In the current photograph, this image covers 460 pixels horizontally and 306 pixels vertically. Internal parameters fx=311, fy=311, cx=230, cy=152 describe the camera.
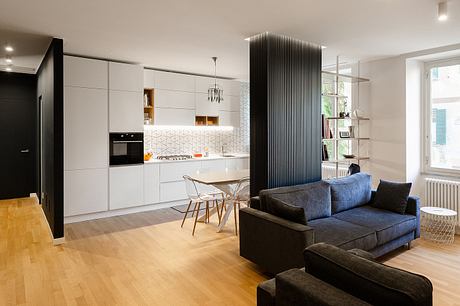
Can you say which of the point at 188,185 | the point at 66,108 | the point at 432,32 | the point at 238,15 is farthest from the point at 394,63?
the point at 66,108

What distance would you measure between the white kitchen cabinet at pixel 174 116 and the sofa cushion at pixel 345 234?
145 inches

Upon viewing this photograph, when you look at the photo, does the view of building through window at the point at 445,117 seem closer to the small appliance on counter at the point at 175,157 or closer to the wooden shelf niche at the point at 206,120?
the wooden shelf niche at the point at 206,120

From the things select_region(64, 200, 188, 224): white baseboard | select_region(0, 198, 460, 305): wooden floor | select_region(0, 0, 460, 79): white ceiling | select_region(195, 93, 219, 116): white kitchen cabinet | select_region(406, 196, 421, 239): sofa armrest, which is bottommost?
select_region(0, 198, 460, 305): wooden floor

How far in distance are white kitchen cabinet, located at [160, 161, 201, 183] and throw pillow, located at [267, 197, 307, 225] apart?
10.4 ft

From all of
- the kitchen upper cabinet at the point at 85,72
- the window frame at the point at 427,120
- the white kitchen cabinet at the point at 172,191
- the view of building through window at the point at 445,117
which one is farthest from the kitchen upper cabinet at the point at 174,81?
the view of building through window at the point at 445,117

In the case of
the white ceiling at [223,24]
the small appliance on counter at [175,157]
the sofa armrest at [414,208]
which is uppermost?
the white ceiling at [223,24]

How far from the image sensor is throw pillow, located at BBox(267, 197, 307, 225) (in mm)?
2857

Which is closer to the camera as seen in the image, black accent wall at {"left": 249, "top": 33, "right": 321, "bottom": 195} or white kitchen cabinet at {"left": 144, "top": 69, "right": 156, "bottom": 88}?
black accent wall at {"left": 249, "top": 33, "right": 321, "bottom": 195}

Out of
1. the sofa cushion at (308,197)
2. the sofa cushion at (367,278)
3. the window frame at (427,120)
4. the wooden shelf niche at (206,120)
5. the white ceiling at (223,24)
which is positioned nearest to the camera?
the sofa cushion at (367,278)

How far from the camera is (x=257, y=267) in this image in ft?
11.1

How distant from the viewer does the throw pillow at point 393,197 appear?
3916mm

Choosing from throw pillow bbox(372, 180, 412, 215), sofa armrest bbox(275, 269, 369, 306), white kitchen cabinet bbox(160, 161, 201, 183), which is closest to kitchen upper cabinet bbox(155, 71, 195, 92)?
white kitchen cabinet bbox(160, 161, 201, 183)

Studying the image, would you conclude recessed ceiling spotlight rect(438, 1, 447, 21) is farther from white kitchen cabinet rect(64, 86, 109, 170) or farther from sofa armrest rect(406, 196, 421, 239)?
white kitchen cabinet rect(64, 86, 109, 170)

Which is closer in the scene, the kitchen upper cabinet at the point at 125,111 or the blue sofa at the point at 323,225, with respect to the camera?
the blue sofa at the point at 323,225
